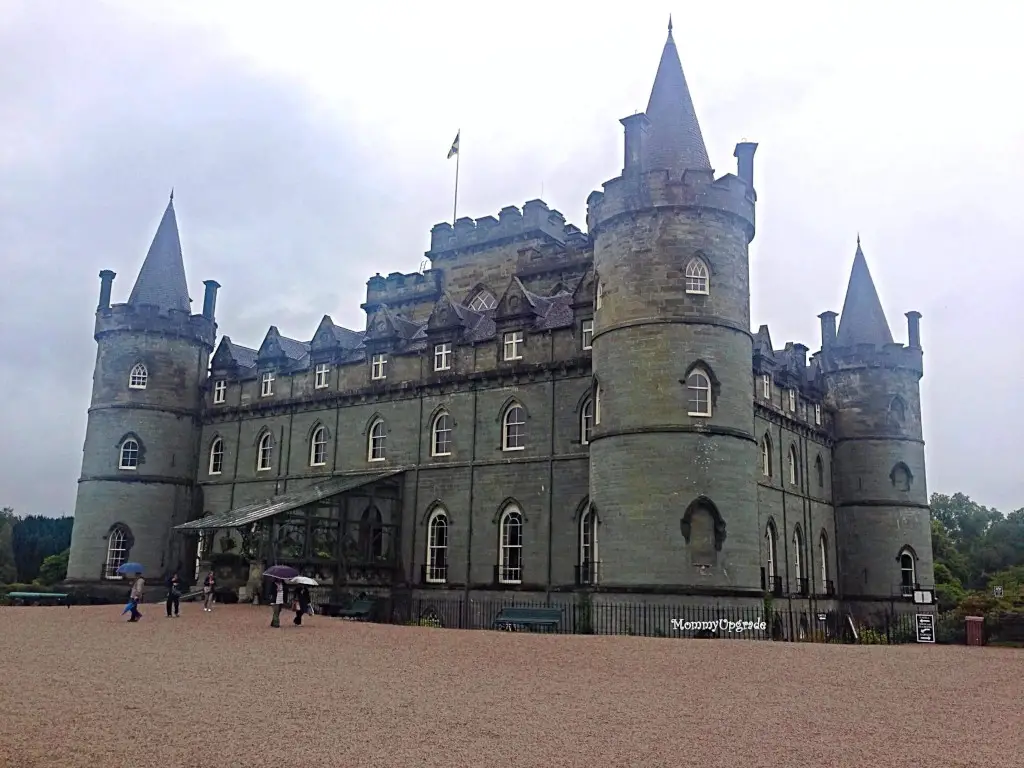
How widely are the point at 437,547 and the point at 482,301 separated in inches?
498

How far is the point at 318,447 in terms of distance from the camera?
39500 millimetres

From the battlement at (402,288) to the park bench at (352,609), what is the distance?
57.2 feet

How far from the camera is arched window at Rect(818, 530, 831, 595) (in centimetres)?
3872

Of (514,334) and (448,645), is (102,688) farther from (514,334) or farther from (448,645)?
(514,334)

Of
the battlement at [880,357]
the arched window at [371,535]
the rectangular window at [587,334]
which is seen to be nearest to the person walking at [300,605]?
the arched window at [371,535]

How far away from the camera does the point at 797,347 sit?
42.6 m

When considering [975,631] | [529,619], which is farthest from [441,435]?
[975,631]

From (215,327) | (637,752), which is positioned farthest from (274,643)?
(215,327)

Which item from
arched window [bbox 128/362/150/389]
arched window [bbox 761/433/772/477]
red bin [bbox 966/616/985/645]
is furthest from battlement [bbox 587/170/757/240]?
arched window [bbox 128/362/150/389]

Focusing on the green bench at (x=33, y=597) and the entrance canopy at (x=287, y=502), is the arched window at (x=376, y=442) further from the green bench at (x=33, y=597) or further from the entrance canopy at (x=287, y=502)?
the green bench at (x=33, y=597)

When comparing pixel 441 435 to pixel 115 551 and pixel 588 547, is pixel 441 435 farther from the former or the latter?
pixel 115 551

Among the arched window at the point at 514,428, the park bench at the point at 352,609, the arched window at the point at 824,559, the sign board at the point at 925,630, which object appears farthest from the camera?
the arched window at the point at 824,559

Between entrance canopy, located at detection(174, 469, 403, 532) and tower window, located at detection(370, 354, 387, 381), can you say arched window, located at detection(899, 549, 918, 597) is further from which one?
tower window, located at detection(370, 354, 387, 381)

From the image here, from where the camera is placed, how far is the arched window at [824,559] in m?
38.7
